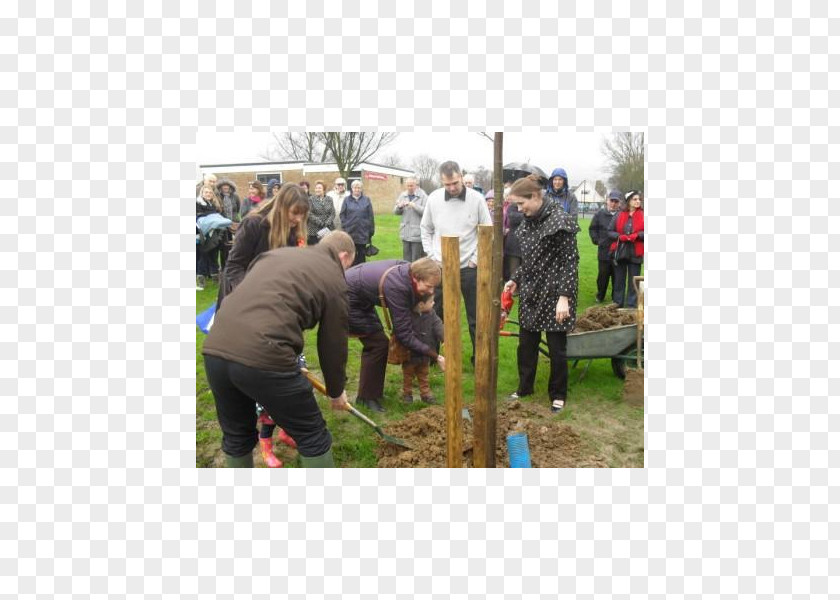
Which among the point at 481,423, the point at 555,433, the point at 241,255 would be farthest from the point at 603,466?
the point at 241,255

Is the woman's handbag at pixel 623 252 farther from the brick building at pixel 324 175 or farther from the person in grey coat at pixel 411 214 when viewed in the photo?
the brick building at pixel 324 175

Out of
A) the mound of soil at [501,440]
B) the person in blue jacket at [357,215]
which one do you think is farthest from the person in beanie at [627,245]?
the mound of soil at [501,440]

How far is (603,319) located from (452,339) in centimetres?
342

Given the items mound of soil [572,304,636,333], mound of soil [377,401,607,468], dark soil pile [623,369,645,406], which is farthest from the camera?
mound of soil [572,304,636,333]

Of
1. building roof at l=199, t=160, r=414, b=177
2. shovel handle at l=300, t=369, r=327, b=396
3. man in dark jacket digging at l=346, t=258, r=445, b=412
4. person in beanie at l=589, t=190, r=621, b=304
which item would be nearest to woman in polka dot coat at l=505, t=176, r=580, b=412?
man in dark jacket digging at l=346, t=258, r=445, b=412

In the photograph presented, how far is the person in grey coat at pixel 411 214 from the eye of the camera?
7574 mm

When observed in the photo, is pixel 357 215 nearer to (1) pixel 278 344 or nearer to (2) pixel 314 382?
(2) pixel 314 382

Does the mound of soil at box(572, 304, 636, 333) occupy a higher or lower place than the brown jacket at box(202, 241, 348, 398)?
lower

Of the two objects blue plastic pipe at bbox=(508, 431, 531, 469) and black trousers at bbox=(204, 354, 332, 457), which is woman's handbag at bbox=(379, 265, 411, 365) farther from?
black trousers at bbox=(204, 354, 332, 457)

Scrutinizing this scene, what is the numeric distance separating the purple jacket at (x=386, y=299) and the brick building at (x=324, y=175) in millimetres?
2445

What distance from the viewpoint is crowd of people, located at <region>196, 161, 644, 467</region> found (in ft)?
8.50

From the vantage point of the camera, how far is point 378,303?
4.42 metres

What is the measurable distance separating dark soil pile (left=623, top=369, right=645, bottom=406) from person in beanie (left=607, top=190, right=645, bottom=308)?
9.86ft

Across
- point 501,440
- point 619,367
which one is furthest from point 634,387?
point 501,440
